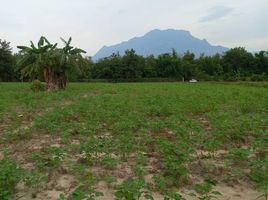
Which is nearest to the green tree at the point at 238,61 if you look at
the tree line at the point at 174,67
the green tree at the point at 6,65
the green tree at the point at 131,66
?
the tree line at the point at 174,67

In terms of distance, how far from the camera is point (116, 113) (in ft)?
36.0

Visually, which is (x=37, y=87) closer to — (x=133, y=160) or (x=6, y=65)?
(x=133, y=160)

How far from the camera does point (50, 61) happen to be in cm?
2348

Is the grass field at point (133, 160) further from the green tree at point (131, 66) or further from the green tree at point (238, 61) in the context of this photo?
the green tree at point (238, 61)

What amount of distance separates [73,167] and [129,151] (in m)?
1.38

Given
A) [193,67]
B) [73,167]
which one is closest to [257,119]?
[73,167]

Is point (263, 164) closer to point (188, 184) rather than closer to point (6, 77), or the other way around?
point (188, 184)

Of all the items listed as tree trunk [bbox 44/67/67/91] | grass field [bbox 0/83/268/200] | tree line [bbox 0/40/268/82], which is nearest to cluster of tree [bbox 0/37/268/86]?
tree line [bbox 0/40/268/82]

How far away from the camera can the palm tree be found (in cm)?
2347

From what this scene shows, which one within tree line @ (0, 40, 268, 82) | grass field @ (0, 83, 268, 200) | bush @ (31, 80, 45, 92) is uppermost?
tree line @ (0, 40, 268, 82)

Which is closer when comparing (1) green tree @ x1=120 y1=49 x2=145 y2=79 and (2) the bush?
(2) the bush

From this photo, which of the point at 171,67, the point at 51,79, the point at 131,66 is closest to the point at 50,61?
the point at 51,79

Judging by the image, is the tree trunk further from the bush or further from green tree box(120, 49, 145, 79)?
green tree box(120, 49, 145, 79)

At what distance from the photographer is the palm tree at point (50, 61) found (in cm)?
2347
